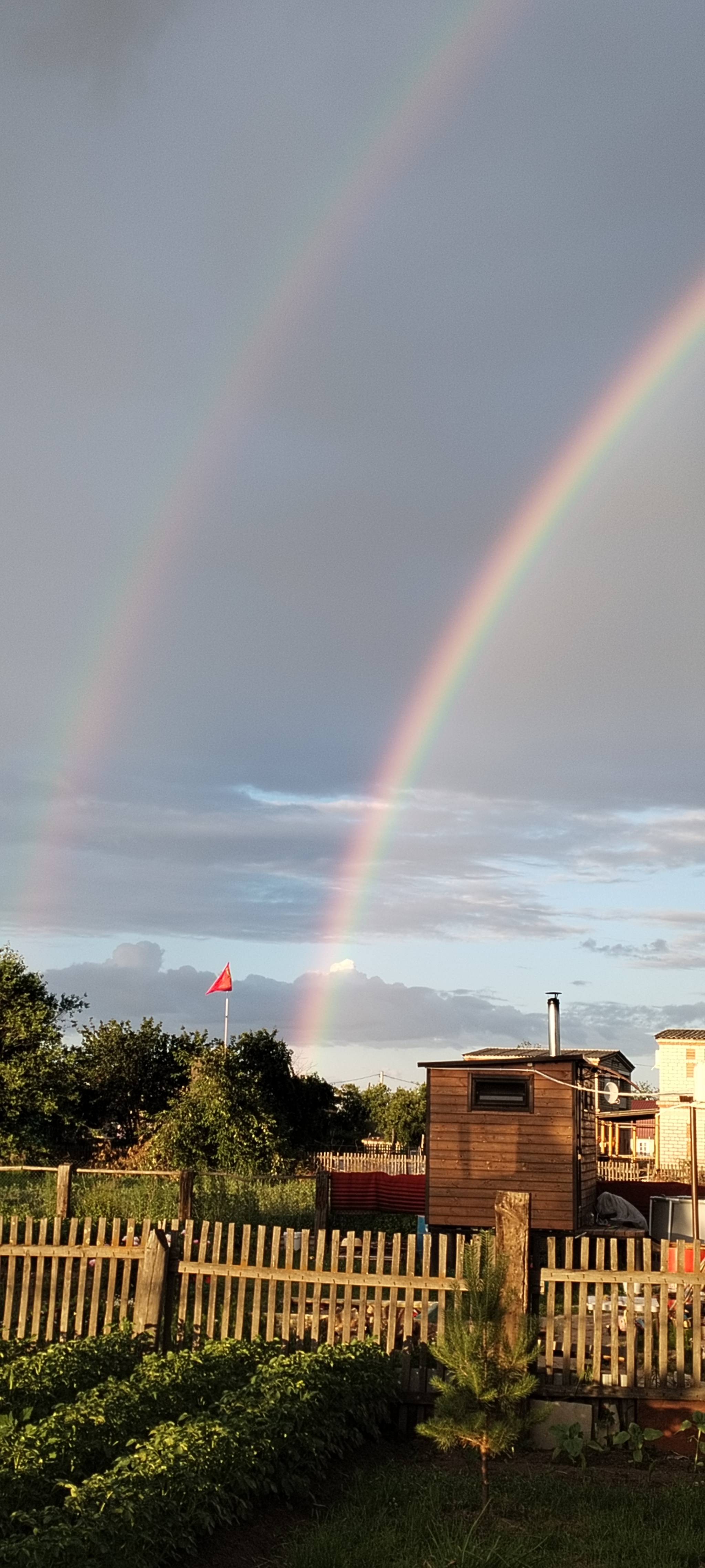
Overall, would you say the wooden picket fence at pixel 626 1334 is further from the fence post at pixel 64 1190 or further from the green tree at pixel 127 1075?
the green tree at pixel 127 1075

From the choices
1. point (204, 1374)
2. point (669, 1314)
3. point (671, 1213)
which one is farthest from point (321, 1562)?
point (671, 1213)

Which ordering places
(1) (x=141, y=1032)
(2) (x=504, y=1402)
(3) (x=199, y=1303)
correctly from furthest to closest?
(1) (x=141, y=1032) → (3) (x=199, y=1303) → (2) (x=504, y=1402)

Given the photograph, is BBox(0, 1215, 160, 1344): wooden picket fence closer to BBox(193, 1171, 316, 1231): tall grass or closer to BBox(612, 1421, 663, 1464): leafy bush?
BBox(612, 1421, 663, 1464): leafy bush

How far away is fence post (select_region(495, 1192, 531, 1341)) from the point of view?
9.83 meters

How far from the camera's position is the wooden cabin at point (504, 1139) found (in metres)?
23.5

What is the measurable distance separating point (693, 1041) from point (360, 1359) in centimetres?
6218

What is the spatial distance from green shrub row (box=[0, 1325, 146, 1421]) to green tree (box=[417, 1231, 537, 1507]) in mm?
2187

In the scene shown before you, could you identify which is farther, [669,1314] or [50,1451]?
[669,1314]

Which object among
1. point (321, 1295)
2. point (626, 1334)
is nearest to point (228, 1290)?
→ point (321, 1295)

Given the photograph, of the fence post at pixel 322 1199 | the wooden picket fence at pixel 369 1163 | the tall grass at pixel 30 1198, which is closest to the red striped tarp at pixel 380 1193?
the fence post at pixel 322 1199

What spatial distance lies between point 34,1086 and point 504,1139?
27.5 meters

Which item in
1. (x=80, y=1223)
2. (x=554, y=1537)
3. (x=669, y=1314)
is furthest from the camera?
(x=80, y=1223)

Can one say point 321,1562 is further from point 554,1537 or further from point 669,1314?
point 669,1314

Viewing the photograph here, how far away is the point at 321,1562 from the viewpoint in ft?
22.0
